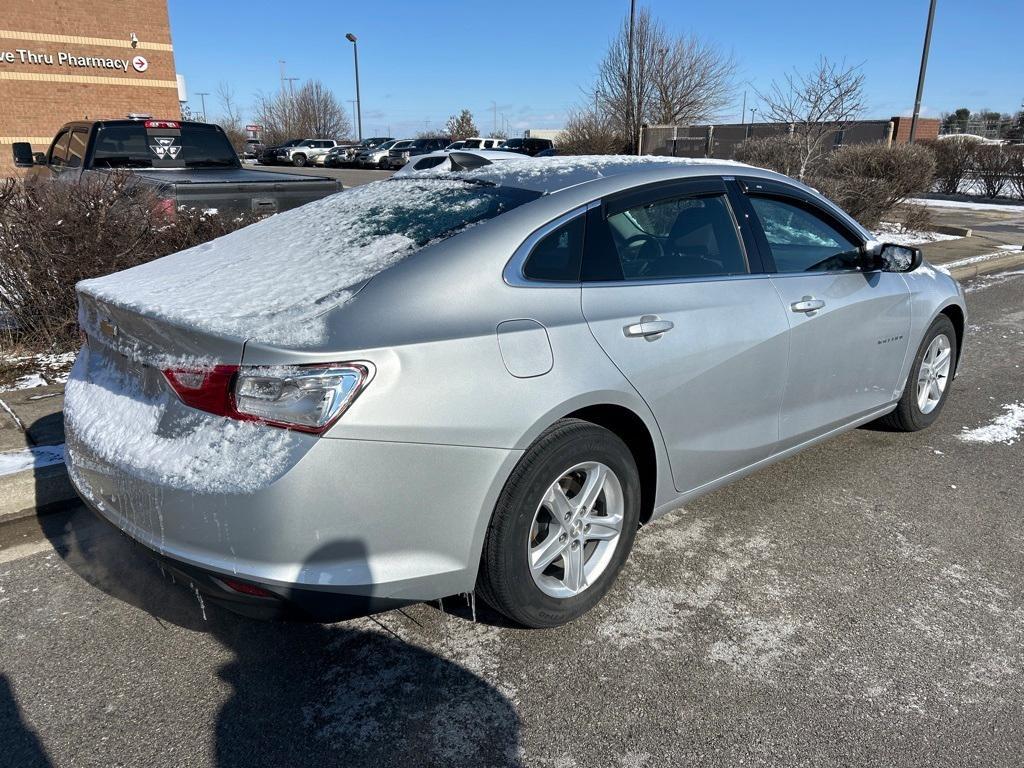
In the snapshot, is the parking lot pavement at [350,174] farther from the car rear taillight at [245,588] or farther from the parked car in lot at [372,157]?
the car rear taillight at [245,588]

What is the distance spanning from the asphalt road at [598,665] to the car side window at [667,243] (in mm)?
1262

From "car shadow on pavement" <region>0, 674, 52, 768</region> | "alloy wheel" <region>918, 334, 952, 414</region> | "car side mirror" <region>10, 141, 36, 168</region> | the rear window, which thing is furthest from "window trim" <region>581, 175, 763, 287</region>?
"car side mirror" <region>10, 141, 36, 168</region>

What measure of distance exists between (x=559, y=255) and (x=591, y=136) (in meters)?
31.4

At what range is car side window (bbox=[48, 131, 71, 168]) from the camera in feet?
31.5

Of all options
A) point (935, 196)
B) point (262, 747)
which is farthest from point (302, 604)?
point (935, 196)

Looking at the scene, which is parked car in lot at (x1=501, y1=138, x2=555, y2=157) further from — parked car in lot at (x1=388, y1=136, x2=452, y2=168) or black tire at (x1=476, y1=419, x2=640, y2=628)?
black tire at (x1=476, y1=419, x2=640, y2=628)

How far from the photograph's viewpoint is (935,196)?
24.4m

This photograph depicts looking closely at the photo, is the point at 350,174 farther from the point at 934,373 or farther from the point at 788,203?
the point at 788,203

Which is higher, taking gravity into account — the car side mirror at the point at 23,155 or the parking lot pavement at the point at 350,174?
the car side mirror at the point at 23,155

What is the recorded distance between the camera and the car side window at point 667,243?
9.51ft

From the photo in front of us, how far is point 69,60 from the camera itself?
23.2 metres

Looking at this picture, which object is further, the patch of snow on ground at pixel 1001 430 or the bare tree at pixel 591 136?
the bare tree at pixel 591 136

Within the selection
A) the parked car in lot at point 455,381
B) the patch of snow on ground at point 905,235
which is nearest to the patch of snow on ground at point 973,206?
the patch of snow on ground at point 905,235

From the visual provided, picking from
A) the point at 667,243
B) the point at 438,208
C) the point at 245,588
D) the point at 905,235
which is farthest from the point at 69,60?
the point at 245,588
